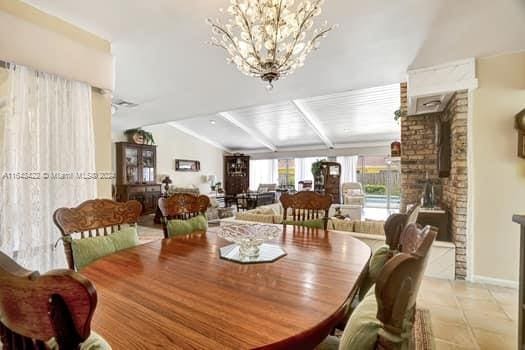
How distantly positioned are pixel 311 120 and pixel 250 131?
222cm

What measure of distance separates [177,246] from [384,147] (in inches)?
326

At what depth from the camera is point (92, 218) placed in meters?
1.56

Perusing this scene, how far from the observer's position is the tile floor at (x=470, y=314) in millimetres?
1858

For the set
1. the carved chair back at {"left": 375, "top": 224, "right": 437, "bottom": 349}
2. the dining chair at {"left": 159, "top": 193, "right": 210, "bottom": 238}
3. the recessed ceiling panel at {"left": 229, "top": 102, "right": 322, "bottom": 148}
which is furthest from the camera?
the recessed ceiling panel at {"left": 229, "top": 102, "right": 322, "bottom": 148}

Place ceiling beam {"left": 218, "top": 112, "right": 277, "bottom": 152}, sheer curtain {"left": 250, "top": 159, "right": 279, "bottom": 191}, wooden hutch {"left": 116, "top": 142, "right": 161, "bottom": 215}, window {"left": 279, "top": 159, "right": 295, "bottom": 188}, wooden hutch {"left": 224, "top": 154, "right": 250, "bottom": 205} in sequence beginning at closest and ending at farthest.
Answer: wooden hutch {"left": 116, "top": 142, "right": 161, "bottom": 215}, ceiling beam {"left": 218, "top": 112, "right": 277, "bottom": 152}, wooden hutch {"left": 224, "top": 154, "right": 250, "bottom": 205}, window {"left": 279, "top": 159, "right": 295, "bottom": 188}, sheer curtain {"left": 250, "top": 159, "right": 279, "bottom": 191}

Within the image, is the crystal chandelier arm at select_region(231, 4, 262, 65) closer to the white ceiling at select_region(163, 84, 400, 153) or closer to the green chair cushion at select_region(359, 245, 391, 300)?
the green chair cushion at select_region(359, 245, 391, 300)

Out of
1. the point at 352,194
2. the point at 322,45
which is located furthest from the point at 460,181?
the point at 352,194

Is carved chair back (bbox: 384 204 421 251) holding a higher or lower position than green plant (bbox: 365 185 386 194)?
higher

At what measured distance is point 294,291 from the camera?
3.20 feet

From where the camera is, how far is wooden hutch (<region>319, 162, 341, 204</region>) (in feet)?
27.2

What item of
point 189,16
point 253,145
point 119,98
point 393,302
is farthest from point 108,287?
point 253,145

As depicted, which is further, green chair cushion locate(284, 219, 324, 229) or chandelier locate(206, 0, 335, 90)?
green chair cushion locate(284, 219, 324, 229)

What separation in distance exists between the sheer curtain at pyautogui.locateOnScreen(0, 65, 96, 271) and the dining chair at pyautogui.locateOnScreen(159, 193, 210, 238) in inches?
29.5

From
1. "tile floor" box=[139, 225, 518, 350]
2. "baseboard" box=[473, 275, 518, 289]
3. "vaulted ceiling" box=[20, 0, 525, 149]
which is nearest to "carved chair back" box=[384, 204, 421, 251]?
"tile floor" box=[139, 225, 518, 350]
